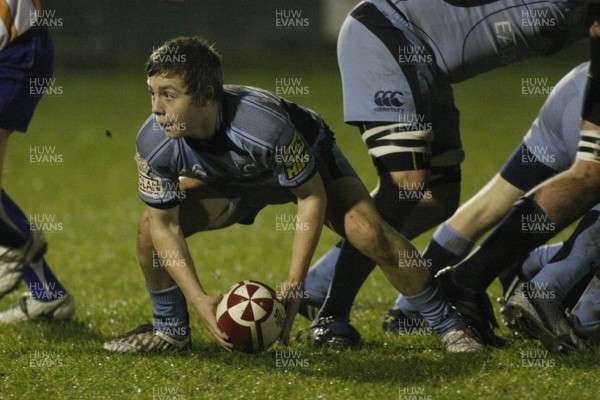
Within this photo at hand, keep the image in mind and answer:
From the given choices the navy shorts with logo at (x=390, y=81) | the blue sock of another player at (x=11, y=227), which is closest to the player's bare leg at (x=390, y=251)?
the navy shorts with logo at (x=390, y=81)

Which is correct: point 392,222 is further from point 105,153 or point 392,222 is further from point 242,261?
point 105,153

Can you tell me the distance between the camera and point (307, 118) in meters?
5.57

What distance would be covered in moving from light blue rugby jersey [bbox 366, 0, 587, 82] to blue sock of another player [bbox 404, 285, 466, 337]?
1.20m

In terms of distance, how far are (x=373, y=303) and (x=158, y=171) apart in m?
2.24

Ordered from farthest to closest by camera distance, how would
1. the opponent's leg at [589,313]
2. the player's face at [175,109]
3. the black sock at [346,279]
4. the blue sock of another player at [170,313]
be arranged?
the black sock at [346,279]
the blue sock of another player at [170,313]
the opponent's leg at [589,313]
the player's face at [175,109]

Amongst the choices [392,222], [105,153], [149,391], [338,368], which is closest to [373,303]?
[392,222]

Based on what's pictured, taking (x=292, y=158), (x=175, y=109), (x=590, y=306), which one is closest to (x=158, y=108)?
(x=175, y=109)

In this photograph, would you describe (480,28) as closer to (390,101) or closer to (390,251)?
(390,101)

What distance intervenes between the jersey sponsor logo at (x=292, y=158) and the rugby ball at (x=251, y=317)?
55 cm

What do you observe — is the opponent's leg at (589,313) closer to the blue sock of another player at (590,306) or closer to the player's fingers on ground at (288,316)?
the blue sock of another player at (590,306)

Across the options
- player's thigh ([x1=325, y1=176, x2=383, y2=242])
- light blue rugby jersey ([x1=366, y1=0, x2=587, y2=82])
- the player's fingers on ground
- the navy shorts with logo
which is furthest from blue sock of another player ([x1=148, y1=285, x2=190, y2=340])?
light blue rugby jersey ([x1=366, y1=0, x2=587, y2=82])

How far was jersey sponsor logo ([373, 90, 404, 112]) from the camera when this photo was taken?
5750 mm

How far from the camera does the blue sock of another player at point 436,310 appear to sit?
546 centimetres

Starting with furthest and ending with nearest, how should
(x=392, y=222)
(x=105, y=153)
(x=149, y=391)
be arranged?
1. (x=105, y=153)
2. (x=392, y=222)
3. (x=149, y=391)
